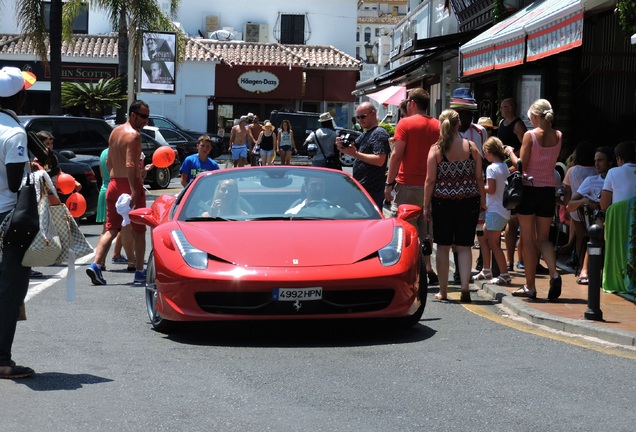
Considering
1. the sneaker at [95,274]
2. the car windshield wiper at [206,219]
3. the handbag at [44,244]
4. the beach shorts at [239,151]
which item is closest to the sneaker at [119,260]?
the sneaker at [95,274]

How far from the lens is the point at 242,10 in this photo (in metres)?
64.6

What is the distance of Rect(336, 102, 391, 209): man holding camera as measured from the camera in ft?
41.4

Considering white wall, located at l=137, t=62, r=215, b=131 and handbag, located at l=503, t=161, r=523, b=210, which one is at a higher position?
white wall, located at l=137, t=62, r=215, b=131

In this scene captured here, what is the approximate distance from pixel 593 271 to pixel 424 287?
4.57 ft

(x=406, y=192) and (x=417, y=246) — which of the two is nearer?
(x=417, y=246)

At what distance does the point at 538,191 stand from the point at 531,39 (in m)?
4.86

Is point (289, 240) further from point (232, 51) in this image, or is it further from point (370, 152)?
point (232, 51)

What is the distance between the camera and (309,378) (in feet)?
23.4

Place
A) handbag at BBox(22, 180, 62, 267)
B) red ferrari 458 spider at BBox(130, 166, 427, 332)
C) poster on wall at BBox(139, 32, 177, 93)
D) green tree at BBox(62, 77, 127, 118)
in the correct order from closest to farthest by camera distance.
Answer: handbag at BBox(22, 180, 62, 267) < red ferrari 458 spider at BBox(130, 166, 427, 332) < poster on wall at BBox(139, 32, 177, 93) < green tree at BBox(62, 77, 127, 118)

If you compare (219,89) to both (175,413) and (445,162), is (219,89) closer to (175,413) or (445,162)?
(445,162)

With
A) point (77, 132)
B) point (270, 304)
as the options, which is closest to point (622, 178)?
point (270, 304)

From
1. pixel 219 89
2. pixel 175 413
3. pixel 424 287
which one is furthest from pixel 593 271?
pixel 219 89

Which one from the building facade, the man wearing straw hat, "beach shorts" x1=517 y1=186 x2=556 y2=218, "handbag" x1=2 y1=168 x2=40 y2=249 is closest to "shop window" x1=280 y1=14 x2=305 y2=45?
the building facade

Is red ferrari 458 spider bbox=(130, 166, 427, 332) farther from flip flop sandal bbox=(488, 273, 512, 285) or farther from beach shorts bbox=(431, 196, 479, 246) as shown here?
flip flop sandal bbox=(488, 273, 512, 285)
